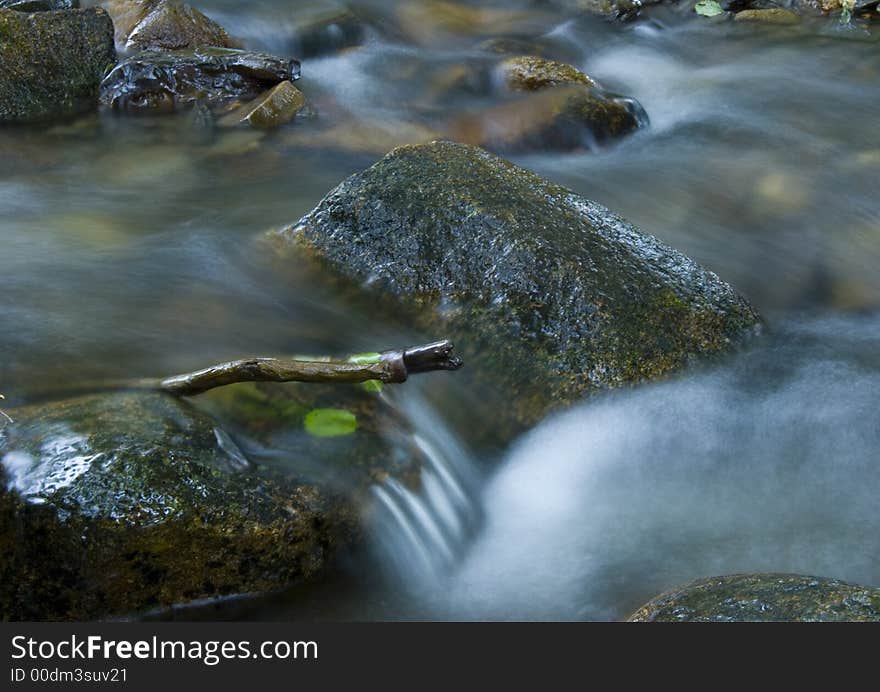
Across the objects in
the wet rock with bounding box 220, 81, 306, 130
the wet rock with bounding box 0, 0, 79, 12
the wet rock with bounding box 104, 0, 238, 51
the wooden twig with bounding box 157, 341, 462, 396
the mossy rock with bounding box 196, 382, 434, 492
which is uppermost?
the wet rock with bounding box 0, 0, 79, 12

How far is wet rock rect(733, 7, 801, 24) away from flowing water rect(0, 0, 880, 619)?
1626 millimetres

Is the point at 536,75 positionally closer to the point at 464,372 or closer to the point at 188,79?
the point at 188,79

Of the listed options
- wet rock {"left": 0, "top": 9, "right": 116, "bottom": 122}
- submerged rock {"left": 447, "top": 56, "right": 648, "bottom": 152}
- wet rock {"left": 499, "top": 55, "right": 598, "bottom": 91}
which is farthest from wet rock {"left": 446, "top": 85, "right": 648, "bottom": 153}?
wet rock {"left": 0, "top": 9, "right": 116, "bottom": 122}

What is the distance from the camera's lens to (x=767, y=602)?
2889 millimetres

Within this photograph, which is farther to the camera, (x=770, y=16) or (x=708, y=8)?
(x=708, y=8)

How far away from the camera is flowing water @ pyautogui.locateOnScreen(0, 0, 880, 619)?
12.9ft

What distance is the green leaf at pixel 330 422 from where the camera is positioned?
4.01 meters

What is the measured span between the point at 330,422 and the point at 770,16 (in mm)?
8599

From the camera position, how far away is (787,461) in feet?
14.6

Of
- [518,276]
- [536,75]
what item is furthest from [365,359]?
[536,75]

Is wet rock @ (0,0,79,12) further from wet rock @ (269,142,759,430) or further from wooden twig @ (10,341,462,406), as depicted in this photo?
wooden twig @ (10,341,462,406)

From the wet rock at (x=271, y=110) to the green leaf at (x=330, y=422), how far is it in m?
4.07

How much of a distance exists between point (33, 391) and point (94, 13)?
483 centimetres

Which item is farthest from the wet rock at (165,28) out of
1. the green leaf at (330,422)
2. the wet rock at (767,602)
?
the wet rock at (767,602)
